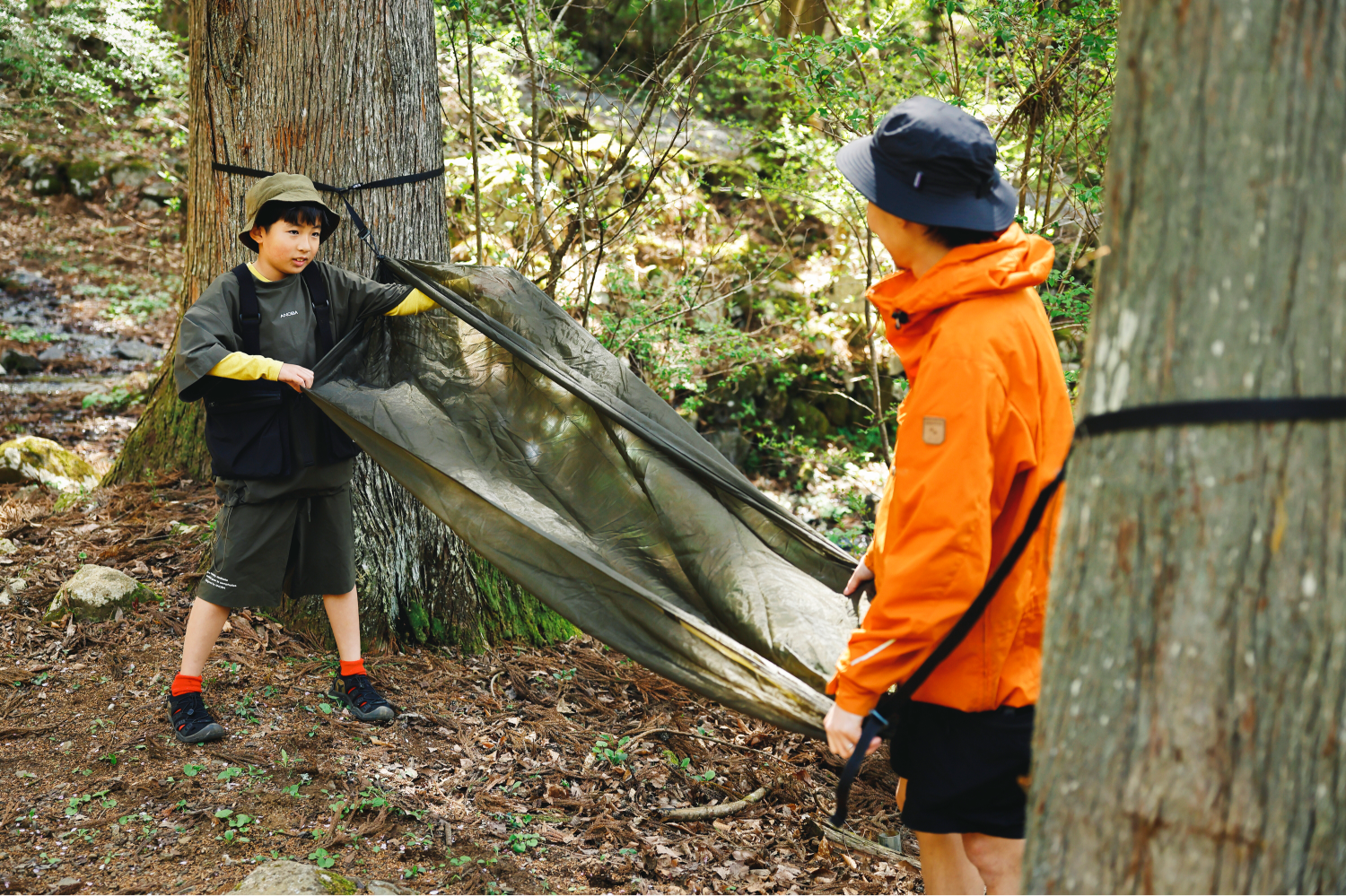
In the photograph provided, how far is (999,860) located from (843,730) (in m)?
0.49

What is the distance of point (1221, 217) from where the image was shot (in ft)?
3.58

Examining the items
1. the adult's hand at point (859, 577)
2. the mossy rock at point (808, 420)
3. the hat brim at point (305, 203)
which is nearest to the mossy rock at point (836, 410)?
the mossy rock at point (808, 420)

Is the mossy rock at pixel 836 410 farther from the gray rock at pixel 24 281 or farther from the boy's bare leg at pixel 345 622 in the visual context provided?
the gray rock at pixel 24 281

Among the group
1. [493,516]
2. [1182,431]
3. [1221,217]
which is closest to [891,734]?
[1182,431]

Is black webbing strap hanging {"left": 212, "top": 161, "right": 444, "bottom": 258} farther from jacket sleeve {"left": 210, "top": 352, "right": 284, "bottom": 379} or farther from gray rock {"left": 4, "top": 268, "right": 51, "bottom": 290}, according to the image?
gray rock {"left": 4, "top": 268, "right": 51, "bottom": 290}

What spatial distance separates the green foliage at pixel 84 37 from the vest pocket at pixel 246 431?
7711 mm

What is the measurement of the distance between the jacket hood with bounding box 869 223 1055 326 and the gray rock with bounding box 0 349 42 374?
892 centimetres

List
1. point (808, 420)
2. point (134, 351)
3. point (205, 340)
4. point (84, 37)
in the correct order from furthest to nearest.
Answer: point (84, 37) → point (134, 351) → point (808, 420) → point (205, 340)

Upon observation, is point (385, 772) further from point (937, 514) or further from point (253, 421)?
point (937, 514)

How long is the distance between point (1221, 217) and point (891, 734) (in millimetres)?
1051

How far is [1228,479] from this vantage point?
3.58ft

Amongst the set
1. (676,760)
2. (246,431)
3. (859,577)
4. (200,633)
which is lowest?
(676,760)

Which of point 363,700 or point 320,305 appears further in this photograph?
point 363,700

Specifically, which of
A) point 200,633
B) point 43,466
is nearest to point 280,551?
point 200,633
